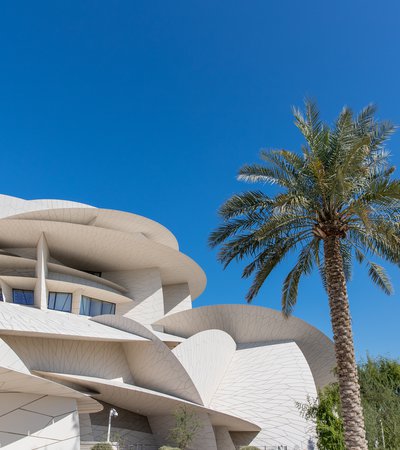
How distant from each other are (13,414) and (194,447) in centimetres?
1101

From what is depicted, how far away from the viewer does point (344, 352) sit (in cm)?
1154

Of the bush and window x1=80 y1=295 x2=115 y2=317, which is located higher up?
window x1=80 y1=295 x2=115 y2=317

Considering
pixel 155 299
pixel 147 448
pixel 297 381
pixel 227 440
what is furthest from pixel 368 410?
pixel 155 299

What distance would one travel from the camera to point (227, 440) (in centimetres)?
2784

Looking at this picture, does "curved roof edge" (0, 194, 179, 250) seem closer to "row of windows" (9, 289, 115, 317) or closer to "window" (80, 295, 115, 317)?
"row of windows" (9, 289, 115, 317)

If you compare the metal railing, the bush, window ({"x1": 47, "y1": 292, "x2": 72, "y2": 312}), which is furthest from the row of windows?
the bush

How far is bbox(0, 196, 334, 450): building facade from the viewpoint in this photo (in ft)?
65.5

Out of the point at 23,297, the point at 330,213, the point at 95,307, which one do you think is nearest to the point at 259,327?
the point at 95,307

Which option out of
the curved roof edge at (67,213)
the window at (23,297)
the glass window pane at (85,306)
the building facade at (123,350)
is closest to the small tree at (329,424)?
the building facade at (123,350)

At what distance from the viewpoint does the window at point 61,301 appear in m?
33.4

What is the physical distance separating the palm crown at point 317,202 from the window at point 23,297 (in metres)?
22.3

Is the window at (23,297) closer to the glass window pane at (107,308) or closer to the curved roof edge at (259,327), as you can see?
the glass window pane at (107,308)

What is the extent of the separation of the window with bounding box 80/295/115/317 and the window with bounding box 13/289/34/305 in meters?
3.84

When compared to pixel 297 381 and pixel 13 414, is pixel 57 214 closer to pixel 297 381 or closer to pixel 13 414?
pixel 13 414
